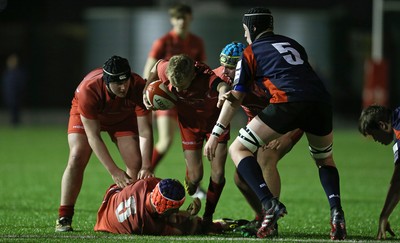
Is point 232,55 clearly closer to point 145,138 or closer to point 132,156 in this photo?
point 145,138

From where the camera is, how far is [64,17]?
1378 inches

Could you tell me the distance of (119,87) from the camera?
7.82 m

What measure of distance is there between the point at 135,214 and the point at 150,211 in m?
0.14

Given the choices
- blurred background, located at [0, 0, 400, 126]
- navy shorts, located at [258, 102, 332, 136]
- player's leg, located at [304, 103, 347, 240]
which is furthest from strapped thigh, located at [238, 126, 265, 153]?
blurred background, located at [0, 0, 400, 126]

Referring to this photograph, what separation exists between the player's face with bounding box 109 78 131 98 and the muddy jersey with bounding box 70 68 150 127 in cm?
16

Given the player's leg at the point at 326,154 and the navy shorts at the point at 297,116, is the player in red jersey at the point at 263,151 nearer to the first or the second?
the player's leg at the point at 326,154

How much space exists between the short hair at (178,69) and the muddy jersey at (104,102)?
0.49m

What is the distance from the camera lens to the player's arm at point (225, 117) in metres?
7.33

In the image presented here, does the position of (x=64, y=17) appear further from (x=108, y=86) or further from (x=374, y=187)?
(x=108, y=86)

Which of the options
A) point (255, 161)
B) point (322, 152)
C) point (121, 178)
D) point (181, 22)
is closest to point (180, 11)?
point (181, 22)

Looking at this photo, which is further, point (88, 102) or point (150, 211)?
point (88, 102)

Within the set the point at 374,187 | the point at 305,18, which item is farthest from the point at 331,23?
the point at 374,187

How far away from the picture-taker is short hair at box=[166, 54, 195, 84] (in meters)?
7.76

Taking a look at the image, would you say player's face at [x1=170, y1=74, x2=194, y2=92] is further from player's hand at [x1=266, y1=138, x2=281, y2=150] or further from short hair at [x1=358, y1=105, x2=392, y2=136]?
short hair at [x1=358, y1=105, x2=392, y2=136]
